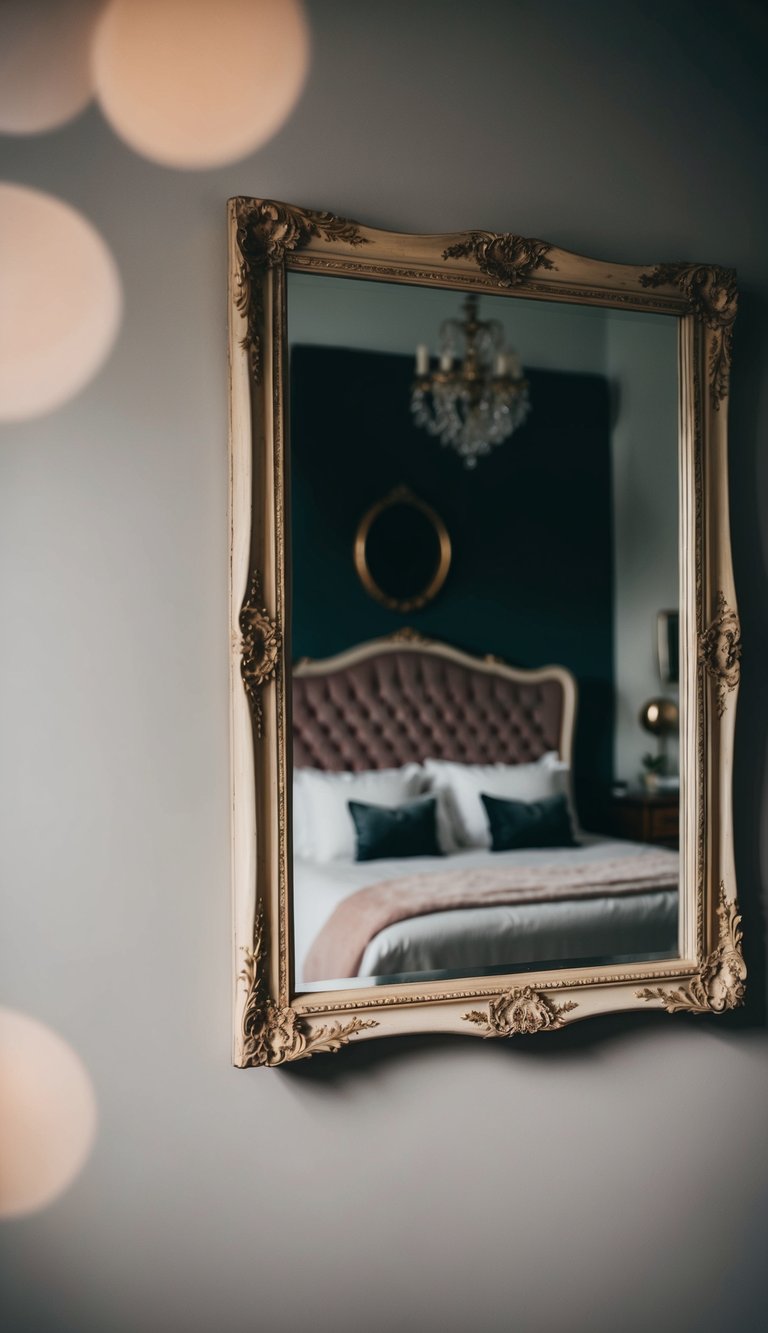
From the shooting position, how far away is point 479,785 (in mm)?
1910

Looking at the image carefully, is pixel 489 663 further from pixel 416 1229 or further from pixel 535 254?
pixel 416 1229

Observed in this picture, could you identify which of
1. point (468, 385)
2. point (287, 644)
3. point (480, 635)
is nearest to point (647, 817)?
point (480, 635)

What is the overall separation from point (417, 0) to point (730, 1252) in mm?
2497

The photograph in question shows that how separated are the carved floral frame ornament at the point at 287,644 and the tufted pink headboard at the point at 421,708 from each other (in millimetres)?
73

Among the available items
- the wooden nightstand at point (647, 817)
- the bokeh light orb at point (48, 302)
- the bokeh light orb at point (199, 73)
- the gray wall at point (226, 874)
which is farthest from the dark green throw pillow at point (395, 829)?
the bokeh light orb at point (199, 73)

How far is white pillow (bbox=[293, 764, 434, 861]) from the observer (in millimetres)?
1787

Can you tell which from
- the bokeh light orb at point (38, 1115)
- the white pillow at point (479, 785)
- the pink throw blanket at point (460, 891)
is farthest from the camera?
the white pillow at point (479, 785)

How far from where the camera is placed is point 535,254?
6.31 feet

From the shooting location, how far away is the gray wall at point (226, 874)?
1.72m

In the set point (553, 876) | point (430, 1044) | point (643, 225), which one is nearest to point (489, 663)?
point (553, 876)

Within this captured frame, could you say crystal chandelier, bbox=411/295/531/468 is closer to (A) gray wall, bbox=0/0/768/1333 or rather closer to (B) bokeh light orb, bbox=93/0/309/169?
(A) gray wall, bbox=0/0/768/1333

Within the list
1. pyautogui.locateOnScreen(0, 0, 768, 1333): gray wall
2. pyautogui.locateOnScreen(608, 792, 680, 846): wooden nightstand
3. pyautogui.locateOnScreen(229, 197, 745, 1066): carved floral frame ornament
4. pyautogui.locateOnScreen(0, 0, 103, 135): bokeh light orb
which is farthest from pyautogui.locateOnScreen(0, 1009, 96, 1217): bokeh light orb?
pyautogui.locateOnScreen(0, 0, 103, 135): bokeh light orb

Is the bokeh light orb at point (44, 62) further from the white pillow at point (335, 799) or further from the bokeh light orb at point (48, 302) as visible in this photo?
the white pillow at point (335, 799)

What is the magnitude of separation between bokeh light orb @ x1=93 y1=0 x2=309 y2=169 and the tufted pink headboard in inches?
36.0
